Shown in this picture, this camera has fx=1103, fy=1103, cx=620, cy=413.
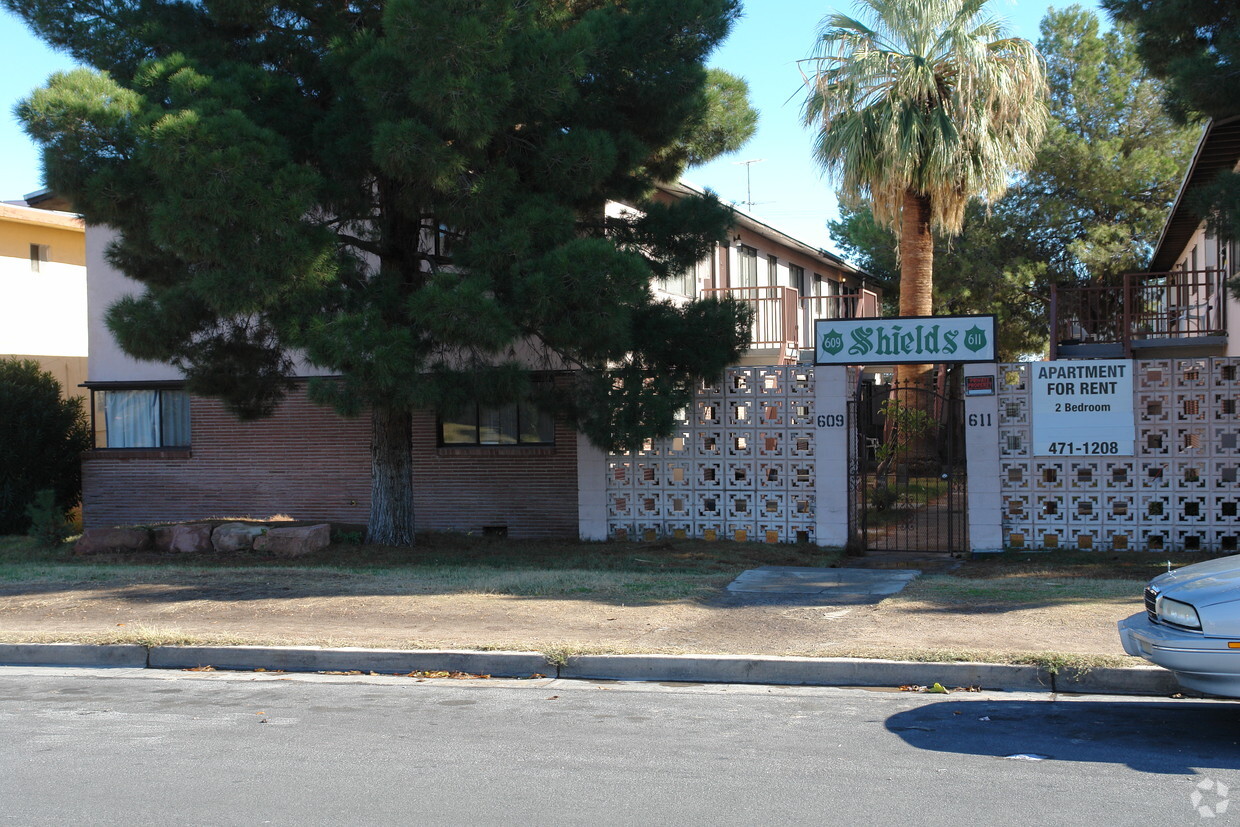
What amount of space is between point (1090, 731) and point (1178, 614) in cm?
90

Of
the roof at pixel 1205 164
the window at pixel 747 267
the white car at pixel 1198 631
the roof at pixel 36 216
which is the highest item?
the roof at pixel 36 216

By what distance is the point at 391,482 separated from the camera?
1541 centimetres

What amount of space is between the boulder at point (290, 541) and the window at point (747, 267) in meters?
12.9

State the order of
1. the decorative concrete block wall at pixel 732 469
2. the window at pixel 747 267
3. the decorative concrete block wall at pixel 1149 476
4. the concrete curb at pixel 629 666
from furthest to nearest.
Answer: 1. the window at pixel 747 267
2. the decorative concrete block wall at pixel 732 469
3. the decorative concrete block wall at pixel 1149 476
4. the concrete curb at pixel 629 666

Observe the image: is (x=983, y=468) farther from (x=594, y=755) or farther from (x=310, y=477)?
(x=310, y=477)

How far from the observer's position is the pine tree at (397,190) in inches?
463

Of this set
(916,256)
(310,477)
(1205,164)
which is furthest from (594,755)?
(916,256)

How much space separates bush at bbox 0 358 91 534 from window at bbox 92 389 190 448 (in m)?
1.09

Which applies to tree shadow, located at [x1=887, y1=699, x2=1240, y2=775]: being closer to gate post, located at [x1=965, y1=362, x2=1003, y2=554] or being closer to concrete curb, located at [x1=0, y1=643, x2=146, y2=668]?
concrete curb, located at [x1=0, y1=643, x2=146, y2=668]

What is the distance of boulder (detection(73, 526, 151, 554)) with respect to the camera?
1556 cm

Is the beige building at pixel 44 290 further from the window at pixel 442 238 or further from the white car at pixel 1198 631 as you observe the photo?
the white car at pixel 1198 631

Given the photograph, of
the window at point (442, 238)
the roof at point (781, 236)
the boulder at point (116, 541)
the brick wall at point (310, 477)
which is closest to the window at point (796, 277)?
the roof at point (781, 236)

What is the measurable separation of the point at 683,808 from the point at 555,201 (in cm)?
904

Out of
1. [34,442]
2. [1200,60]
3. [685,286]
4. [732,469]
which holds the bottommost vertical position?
[732,469]
